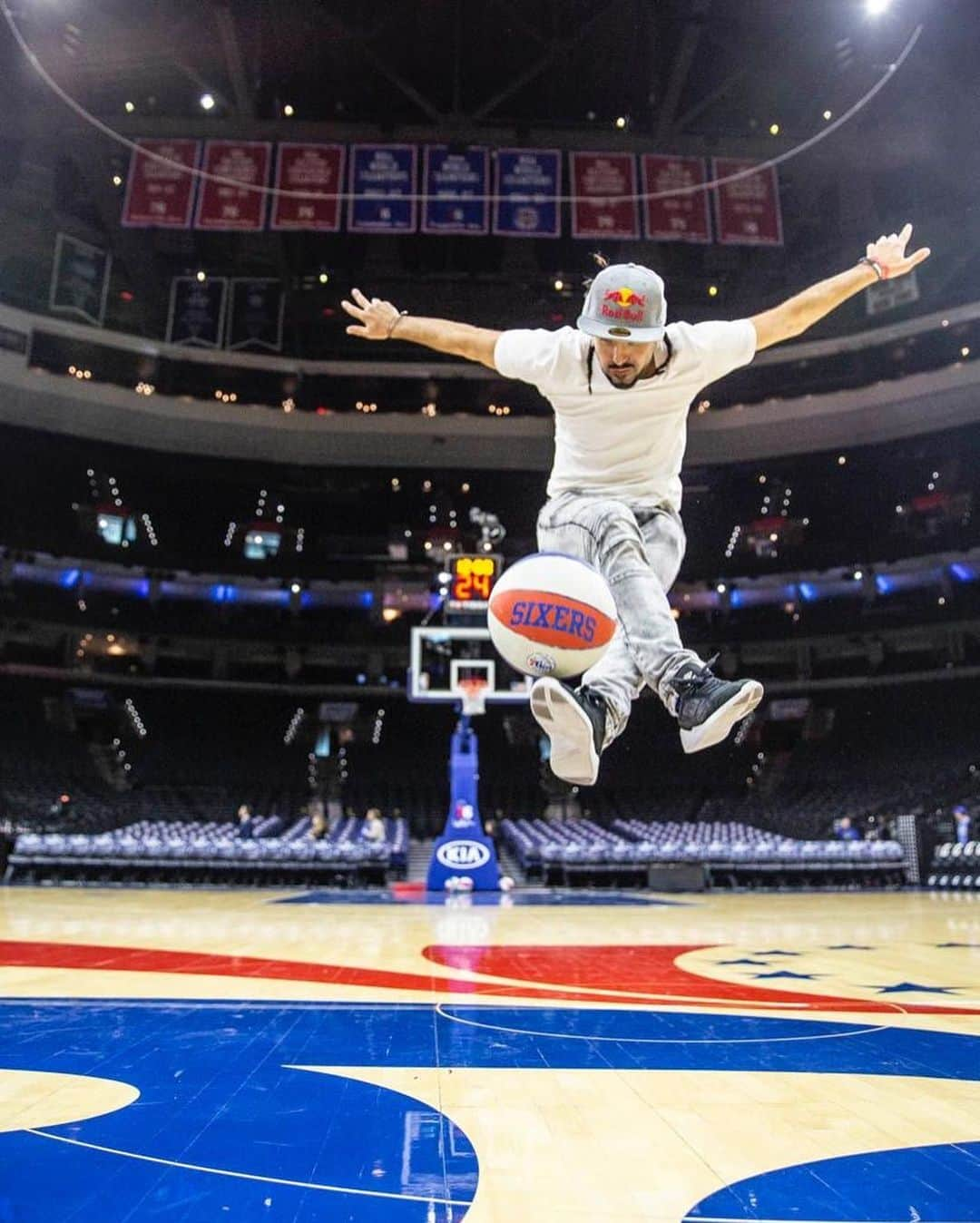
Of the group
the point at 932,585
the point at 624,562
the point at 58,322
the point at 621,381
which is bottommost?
the point at 624,562

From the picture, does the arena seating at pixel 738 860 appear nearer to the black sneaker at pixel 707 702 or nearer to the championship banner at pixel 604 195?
the championship banner at pixel 604 195

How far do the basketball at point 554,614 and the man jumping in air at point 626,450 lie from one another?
0.11 m

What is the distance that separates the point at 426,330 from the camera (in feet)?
11.8

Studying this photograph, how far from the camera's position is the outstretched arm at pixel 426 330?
3.48 m

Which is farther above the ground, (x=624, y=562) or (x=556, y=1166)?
(x=624, y=562)

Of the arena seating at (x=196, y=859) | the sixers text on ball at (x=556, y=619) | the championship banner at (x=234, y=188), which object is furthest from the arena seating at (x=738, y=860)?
the sixers text on ball at (x=556, y=619)

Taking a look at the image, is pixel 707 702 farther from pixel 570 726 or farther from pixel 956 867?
pixel 956 867

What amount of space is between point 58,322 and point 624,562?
2824cm

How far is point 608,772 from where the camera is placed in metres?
32.0

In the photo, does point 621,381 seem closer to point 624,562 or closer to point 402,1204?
point 624,562

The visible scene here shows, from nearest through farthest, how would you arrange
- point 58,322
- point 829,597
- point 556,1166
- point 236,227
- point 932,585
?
point 556,1166, point 236,227, point 58,322, point 932,585, point 829,597

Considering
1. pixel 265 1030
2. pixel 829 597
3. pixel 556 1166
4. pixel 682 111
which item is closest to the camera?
pixel 556 1166

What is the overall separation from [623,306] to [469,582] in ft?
27.3

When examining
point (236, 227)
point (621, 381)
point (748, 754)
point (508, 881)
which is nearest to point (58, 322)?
point (236, 227)
